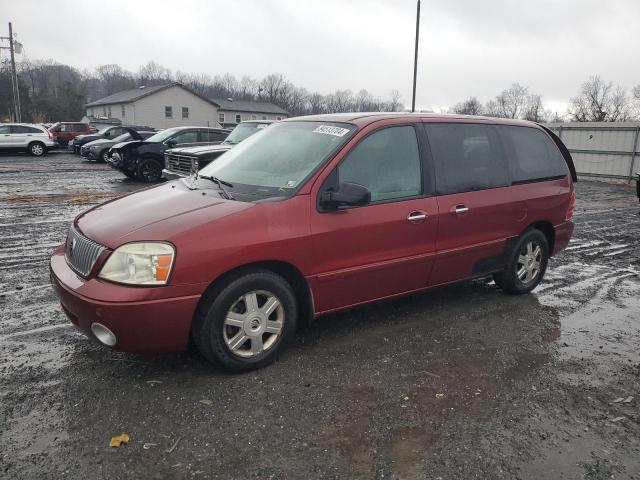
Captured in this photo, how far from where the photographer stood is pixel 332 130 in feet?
13.7

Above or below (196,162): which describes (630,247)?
below

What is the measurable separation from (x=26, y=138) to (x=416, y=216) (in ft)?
83.8

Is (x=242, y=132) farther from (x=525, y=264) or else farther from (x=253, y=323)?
(x=253, y=323)

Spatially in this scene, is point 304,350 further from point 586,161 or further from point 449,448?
point 586,161

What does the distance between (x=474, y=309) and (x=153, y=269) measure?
3174 mm

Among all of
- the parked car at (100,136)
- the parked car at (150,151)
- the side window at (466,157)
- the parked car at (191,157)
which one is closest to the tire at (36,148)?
the parked car at (100,136)

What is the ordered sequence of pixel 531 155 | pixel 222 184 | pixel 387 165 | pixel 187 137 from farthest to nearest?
1. pixel 187 137
2. pixel 531 155
3. pixel 387 165
4. pixel 222 184

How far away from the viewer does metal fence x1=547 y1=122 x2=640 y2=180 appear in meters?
18.5

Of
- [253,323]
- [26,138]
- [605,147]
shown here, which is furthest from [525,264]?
[26,138]

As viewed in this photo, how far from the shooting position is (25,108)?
186ft

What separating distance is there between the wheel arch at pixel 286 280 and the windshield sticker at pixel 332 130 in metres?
1.17

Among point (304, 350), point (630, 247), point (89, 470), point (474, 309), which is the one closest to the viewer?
point (89, 470)

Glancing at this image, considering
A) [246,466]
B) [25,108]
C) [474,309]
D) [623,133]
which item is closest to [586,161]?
[623,133]

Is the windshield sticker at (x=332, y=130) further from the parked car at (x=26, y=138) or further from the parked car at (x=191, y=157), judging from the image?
the parked car at (x=26, y=138)
